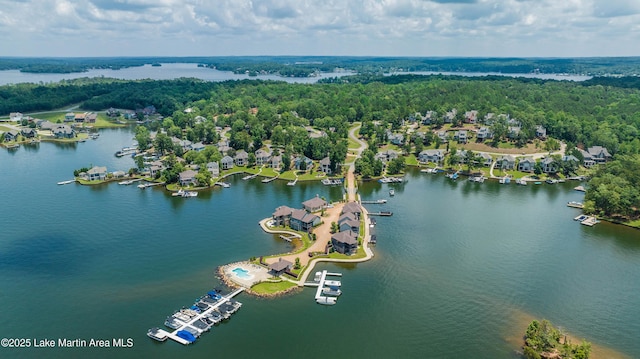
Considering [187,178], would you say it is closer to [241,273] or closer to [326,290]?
[241,273]

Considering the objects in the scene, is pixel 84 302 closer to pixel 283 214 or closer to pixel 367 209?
pixel 283 214

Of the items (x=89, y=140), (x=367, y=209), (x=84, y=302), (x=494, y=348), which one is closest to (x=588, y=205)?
(x=367, y=209)

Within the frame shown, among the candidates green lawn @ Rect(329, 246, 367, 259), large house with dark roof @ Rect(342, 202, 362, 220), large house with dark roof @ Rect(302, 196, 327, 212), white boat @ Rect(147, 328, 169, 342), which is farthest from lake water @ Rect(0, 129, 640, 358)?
large house with dark roof @ Rect(302, 196, 327, 212)

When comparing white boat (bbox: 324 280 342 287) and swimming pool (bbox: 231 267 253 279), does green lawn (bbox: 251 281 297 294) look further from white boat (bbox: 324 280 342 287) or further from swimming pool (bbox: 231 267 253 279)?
white boat (bbox: 324 280 342 287)

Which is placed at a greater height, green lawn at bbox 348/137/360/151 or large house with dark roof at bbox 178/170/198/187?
green lawn at bbox 348/137/360/151

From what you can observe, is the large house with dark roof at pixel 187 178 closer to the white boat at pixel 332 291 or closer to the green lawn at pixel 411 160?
the white boat at pixel 332 291

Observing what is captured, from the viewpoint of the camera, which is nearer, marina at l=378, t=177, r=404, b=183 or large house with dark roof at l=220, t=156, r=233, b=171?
marina at l=378, t=177, r=404, b=183

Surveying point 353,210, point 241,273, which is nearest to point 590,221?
point 353,210
